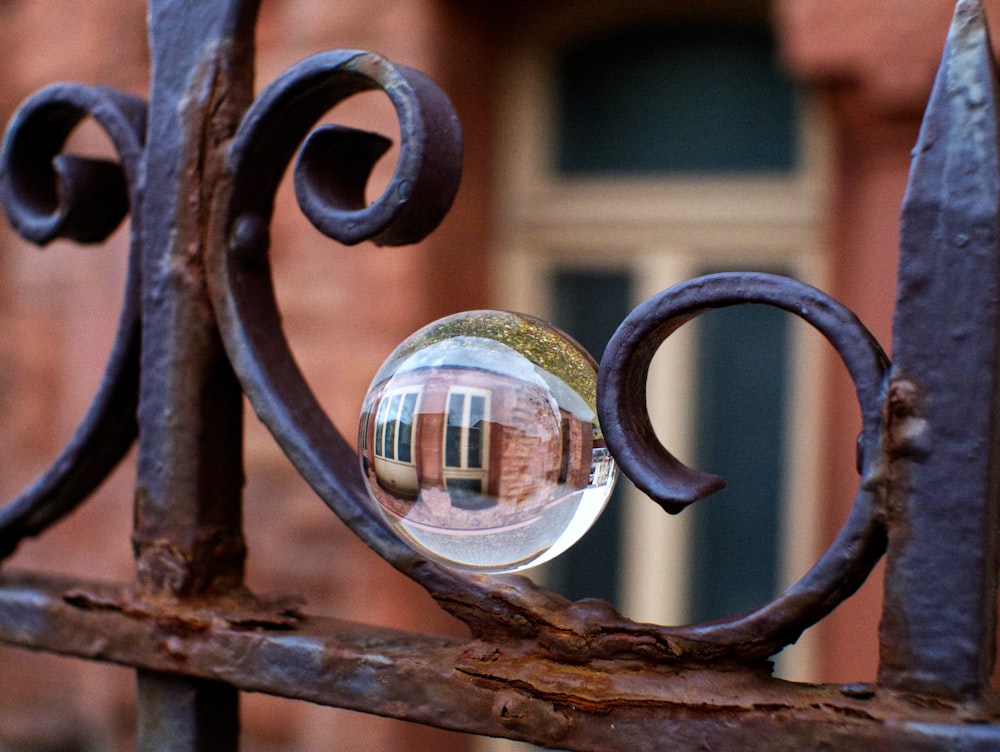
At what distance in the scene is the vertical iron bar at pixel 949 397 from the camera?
46 centimetres

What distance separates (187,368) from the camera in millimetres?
667

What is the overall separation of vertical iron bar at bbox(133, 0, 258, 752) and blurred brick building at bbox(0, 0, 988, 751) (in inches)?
49.2

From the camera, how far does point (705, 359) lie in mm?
2373

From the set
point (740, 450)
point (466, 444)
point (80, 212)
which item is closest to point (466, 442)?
point (466, 444)

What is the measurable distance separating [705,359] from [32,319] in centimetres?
155

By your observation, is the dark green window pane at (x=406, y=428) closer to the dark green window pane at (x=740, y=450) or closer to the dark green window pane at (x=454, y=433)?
the dark green window pane at (x=454, y=433)

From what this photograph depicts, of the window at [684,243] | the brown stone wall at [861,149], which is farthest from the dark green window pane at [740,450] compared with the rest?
the brown stone wall at [861,149]

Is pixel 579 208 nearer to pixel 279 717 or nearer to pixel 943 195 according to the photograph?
pixel 279 717

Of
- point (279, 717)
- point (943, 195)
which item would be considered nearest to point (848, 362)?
point (943, 195)

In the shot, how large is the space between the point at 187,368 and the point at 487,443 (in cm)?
26

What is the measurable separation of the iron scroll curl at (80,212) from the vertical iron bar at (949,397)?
0.49 m

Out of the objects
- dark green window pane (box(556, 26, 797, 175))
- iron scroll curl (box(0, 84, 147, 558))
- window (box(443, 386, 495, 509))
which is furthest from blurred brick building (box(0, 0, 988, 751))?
window (box(443, 386, 495, 509))

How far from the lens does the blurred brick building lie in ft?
6.48

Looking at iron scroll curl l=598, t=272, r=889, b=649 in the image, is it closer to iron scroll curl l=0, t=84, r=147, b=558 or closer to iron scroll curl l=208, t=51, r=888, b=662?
iron scroll curl l=208, t=51, r=888, b=662
